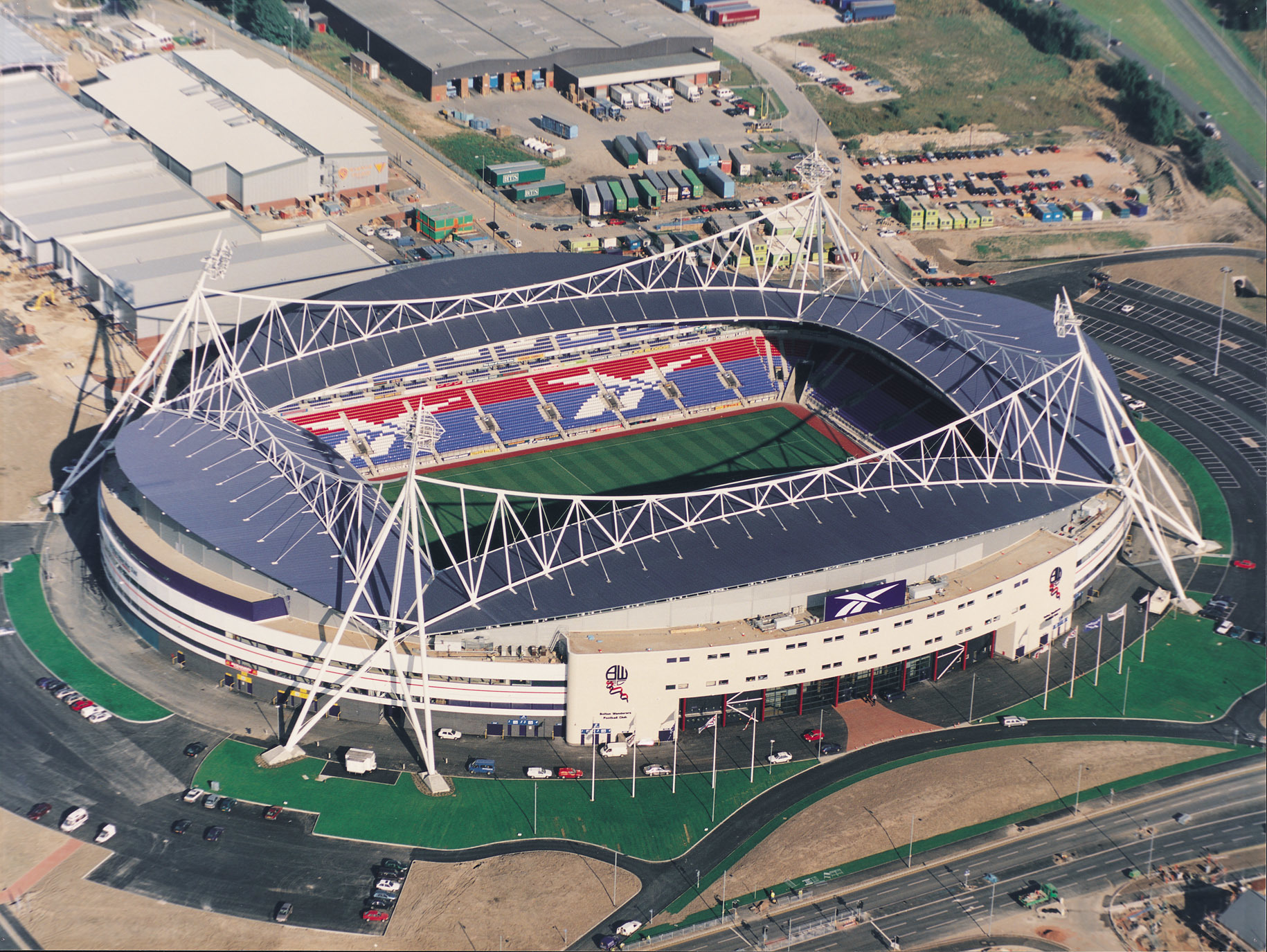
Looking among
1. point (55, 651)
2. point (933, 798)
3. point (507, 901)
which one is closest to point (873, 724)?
point (933, 798)

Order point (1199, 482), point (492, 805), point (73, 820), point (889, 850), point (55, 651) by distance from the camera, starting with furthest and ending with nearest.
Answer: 1. point (1199, 482)
2. point (55, 651)
3. point (492, 805)
4. point (889, 850)
5. point (73, 820)

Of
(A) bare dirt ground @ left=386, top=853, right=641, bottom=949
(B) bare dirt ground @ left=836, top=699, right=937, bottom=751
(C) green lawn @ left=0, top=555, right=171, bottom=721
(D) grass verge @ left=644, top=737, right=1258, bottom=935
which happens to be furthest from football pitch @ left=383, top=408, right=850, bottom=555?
(A) bare dirt ground @ left=386, top=853, right=641, bottom=949

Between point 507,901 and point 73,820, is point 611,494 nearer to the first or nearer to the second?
point 507,901

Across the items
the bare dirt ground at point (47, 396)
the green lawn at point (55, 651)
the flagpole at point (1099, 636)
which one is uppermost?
the flagpole at point (1099, 636)

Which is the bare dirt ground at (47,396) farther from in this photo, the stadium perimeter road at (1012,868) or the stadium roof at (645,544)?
the stadium perimeter road at (1012,868)

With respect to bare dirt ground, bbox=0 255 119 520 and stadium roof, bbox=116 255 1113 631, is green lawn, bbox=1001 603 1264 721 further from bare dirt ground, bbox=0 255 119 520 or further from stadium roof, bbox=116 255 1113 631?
bare dirt ground, bbox=0 255 119 520

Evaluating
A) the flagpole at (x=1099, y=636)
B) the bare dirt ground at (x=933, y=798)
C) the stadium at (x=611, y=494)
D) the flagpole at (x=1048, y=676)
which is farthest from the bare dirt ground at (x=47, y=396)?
the flagpole at (x=1099, y=636)

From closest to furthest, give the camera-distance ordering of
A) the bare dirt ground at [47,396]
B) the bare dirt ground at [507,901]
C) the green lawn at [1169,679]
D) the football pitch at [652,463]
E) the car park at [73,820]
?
the bare dirt ground at [507,901] < the car park at [73,820] < the green lawn at [1169,679] < the bare dirt ground at [47,396] < the football pitch at [652,463]
